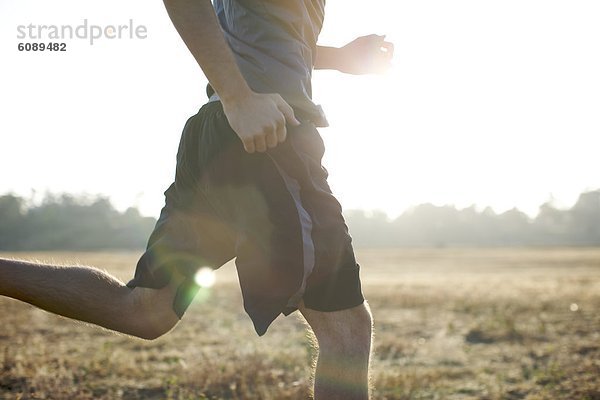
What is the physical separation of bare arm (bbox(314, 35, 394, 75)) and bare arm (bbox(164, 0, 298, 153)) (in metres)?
0.99

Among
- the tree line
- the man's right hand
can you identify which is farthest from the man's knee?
the tree line

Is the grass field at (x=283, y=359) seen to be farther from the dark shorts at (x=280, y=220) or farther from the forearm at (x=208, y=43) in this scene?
the forearm at (x=208, y=43)

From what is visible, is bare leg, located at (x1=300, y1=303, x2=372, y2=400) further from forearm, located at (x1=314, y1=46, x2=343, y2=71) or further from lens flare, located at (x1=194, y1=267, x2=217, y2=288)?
forearm, located at (x1=314, y1=46, x2=343, y2=71)

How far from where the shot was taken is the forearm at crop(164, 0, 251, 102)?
1.78 metres

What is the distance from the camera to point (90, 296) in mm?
2148

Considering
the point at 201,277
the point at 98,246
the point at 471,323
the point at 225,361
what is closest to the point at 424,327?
the point at 471,323

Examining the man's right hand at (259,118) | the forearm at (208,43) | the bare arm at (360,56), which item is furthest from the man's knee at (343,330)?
the bare arm at (360,56)

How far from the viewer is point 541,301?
10484mm

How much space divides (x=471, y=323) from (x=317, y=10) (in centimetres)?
679

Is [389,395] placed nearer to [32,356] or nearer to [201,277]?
[201,277]

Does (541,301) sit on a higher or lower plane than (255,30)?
lower

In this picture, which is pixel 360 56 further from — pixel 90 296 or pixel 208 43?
pixel 90 296

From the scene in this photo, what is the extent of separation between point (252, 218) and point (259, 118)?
0.36 meters

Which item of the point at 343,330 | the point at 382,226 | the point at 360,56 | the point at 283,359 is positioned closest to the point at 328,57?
the point at 360,56
